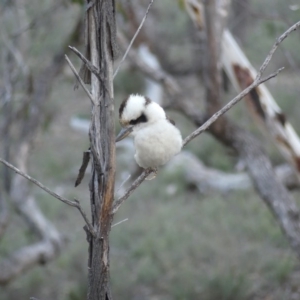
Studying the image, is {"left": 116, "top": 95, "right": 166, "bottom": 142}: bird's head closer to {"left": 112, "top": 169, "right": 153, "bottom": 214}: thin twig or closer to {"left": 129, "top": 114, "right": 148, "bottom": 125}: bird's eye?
{"left": 129, "top": 114, "right": 148, "bottom": 125}: bird's eye

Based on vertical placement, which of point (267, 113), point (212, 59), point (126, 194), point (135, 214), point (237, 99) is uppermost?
point (135, 214)

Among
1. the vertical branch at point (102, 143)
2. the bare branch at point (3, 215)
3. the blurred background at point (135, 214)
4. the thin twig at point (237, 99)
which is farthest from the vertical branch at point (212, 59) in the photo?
the vertical branch at point (102, 143)

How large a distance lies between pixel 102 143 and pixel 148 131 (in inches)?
11.1

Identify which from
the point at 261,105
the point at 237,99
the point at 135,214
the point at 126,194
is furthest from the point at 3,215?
the point at 135,214

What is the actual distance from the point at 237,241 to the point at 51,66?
284 cm

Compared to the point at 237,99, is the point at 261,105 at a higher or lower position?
higher

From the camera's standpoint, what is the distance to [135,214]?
27.9 ft

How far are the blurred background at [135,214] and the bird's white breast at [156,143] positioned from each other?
218 centimetres

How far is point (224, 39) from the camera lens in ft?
16.4

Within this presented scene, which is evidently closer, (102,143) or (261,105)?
(102,143)

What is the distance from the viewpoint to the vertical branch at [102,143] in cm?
219

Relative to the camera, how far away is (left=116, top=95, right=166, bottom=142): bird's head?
244 cm

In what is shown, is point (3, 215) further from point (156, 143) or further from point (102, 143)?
point (102, 143)

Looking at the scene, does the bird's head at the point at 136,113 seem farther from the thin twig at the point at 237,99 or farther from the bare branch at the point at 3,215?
the bare branch at the point at 3,215
